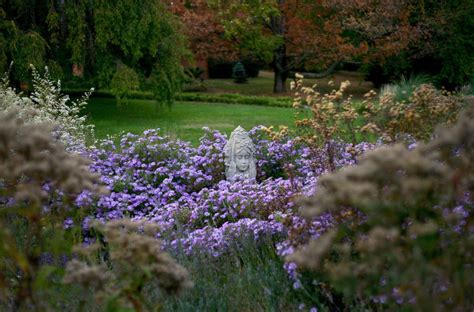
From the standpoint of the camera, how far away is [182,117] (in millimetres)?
15000

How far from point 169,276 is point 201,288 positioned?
4.79 feet

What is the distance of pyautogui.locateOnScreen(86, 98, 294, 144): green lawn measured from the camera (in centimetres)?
1294

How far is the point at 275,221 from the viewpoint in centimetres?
404

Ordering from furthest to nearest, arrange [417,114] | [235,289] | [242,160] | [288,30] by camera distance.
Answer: [288,30]
[242,160]
[417,114]
[235,289]

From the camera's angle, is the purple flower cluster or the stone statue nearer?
the purple flower cluster

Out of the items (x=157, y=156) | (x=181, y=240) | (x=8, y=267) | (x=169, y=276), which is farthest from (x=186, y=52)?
(x=169, y=276)

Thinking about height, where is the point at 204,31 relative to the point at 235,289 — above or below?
above

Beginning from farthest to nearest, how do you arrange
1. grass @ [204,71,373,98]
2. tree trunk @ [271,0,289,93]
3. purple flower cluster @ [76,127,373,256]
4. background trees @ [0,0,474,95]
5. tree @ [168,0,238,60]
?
1. grass @ [204,71,373,98]
2. tree trunk @ [271,0,289,93]
3. tree @ [168,0,238,60]
4. background trees @ [0,0,474,95]
5. purple flower cluster @ [76,127,373,256]

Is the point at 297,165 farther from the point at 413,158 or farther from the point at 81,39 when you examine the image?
the point at 81,39

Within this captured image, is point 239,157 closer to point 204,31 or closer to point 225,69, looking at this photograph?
point 204,31

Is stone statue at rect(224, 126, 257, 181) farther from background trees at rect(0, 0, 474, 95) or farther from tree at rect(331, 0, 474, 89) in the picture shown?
tree at rect(331, 0, 474, 89)

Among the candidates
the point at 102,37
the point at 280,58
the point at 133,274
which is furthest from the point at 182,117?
the point at 133,274

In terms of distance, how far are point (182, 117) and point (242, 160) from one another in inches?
350

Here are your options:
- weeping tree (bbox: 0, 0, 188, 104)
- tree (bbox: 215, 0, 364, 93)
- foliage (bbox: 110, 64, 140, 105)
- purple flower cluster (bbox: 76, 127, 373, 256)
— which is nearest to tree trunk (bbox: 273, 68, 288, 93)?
tree (bbox: 215, 0, 364, 93)
